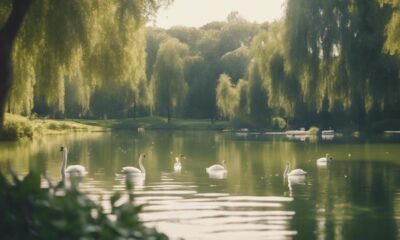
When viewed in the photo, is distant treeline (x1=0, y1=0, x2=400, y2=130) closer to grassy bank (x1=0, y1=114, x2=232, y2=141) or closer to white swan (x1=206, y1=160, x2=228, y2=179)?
grassy bank (x1=0, y1=114, x2=232, y2=141)

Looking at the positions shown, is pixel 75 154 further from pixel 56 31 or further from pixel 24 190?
pixel 24 190

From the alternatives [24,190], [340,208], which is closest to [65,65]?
[340,208]

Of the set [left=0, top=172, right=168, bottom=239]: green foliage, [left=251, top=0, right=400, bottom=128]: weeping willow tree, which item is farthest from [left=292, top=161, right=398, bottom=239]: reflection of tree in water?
[left=0, top=172, right=168, bottom=239]: green foliage

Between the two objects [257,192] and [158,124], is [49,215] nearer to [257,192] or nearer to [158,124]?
[257,192]

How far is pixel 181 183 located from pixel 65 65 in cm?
600

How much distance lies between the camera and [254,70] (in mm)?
50219

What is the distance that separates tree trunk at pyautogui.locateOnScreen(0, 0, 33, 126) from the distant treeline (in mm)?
3083

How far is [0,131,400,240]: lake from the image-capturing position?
10.9 m

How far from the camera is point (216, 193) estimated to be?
16109 millimetres

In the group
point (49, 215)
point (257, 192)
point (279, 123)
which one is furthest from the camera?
point (279, 123)

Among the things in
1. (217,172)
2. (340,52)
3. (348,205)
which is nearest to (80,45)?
(348,205)

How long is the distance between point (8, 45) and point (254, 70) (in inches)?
1646

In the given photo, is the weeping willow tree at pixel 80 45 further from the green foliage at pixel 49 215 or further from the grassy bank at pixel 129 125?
the grassy bank at pixel 129 125

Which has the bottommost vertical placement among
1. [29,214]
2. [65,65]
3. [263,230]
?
[263,230]
